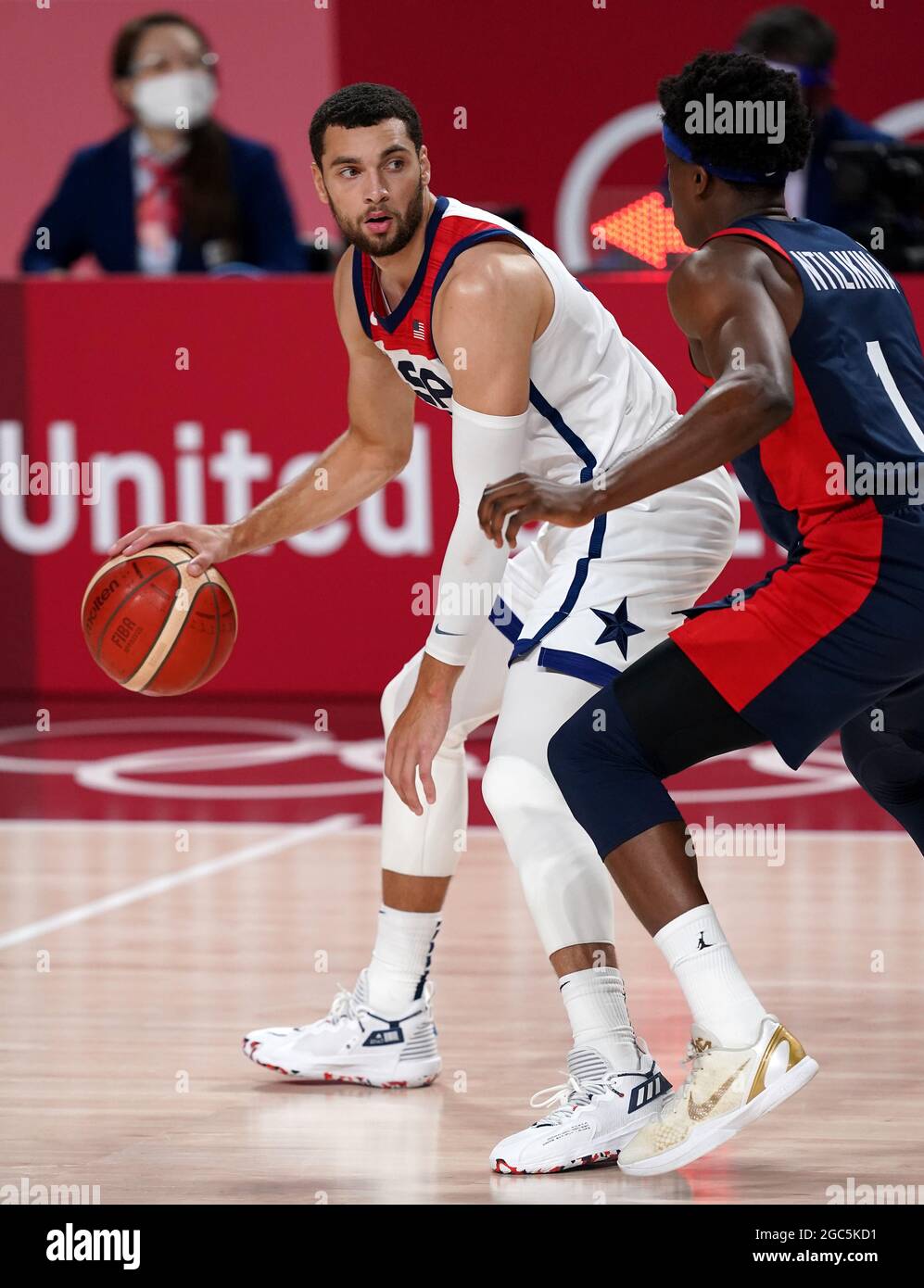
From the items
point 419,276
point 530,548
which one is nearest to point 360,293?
point 419,276

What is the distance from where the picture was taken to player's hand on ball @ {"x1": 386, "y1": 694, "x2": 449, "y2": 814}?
3.48 meters

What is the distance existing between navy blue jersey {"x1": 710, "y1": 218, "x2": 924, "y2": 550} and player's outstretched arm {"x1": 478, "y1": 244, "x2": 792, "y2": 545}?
0.34 ft

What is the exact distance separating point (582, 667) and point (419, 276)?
0.75m

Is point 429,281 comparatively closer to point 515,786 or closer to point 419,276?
point 419,276

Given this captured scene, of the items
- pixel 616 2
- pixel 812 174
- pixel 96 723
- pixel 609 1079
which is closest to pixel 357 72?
pixel 616 2

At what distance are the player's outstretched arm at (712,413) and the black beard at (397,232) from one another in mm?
713

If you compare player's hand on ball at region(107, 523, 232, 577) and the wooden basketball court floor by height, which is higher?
player's hand on ball at region(107, 523, 232, 577)

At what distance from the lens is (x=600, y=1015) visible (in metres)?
3.48

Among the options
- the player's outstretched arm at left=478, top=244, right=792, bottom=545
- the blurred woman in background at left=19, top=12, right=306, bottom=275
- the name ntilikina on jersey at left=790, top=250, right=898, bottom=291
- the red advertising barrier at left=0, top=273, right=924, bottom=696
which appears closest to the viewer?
the player's outstretched arm at left=478, top=244, right=792, bottom=545

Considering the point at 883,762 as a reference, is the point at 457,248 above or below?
above

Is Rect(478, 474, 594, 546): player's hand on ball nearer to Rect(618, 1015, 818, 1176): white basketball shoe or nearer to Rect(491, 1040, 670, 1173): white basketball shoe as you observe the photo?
Rect(618, 1015, 818, 1176): white basketball shoe

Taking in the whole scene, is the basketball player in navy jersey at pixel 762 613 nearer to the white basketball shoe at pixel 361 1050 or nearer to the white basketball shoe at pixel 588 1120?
the white basketball shoe at pixel 588 1120

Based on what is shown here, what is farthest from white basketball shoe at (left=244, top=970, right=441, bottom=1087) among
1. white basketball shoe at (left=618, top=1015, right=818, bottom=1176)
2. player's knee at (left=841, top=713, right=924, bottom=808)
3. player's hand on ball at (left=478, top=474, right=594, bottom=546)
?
player's hand on ball at (left=478, top=474, right=594, bottom=546)

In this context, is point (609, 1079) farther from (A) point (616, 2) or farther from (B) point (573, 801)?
(A) point (616, 2)
